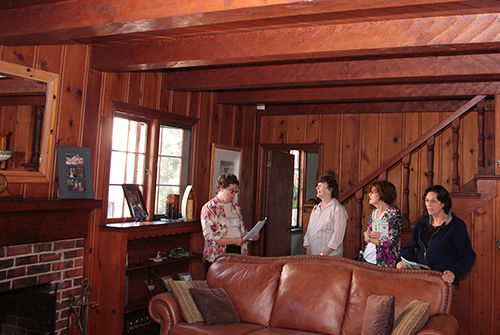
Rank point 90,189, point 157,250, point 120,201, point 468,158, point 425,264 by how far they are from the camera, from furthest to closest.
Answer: point 468,158 < point 157,250 < point 120,201 < point 90,189 < point 425,264

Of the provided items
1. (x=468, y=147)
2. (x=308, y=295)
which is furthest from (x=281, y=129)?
(x=308, y=295)

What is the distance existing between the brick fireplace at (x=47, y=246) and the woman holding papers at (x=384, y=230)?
232 cm

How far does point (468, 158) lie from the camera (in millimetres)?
5086

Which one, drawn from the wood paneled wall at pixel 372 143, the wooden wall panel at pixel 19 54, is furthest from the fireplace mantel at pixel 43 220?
the wood paneled wall at pixel 372 143

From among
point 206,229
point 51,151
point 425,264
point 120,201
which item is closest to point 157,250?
point 120,201

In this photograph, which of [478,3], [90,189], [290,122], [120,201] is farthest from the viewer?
[290,122]

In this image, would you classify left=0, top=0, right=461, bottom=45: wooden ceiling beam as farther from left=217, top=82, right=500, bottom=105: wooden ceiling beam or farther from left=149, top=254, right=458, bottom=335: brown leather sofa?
left=217, top=82, right=500, bottom=105: wooden ceiling beam

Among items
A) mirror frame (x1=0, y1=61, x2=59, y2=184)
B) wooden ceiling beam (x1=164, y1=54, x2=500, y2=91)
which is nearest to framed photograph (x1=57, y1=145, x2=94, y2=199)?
mirror frame (x1=0, y1=61, x2=59, y2=184)

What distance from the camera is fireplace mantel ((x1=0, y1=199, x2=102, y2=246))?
2996mm

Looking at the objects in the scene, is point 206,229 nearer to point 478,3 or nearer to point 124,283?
point 124,283

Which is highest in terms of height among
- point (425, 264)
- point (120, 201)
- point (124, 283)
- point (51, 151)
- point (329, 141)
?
point (329, 141)

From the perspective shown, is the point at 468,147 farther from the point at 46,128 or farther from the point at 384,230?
the point at 46,128

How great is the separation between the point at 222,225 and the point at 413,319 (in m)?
1.80

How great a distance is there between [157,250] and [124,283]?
838 mm
